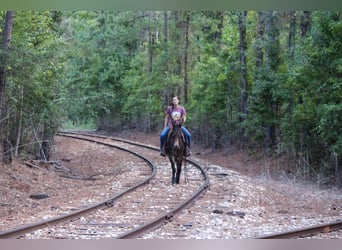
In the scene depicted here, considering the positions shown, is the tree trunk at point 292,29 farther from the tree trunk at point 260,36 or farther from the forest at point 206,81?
the tree trunk at point 260,36

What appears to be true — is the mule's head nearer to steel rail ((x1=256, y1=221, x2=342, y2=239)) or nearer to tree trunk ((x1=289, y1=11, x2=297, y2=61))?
steel rail ((x1=256, y1=221, x2=342, y2=239))

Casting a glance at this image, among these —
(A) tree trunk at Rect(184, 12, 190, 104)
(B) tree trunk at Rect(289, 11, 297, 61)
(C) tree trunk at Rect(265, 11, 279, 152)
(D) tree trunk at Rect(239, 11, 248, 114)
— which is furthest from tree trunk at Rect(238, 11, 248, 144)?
(A) tree trunk at Rect(184, 12, 190, 104)

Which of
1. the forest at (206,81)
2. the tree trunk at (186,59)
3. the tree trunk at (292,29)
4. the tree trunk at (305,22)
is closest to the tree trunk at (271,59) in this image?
the forest at (206,81)

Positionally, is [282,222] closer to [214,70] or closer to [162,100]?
[214,70]

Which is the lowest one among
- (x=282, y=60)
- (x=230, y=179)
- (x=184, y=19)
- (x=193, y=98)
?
(x=230, y=179)

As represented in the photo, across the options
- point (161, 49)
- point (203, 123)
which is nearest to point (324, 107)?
point (203, 123)

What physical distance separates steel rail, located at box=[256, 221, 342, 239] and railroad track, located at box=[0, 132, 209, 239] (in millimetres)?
1951

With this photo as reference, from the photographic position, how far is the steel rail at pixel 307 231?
7.71 metres

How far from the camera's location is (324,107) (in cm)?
1428

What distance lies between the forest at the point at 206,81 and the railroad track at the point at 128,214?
428cm

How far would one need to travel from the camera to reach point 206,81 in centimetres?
2509

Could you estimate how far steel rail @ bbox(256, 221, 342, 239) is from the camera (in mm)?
7707
